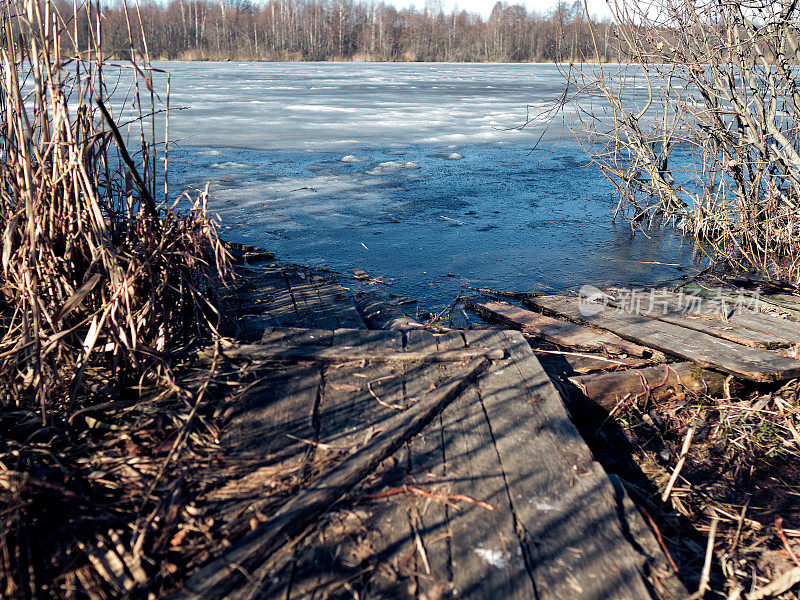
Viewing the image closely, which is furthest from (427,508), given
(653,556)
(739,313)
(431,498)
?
(739,313)

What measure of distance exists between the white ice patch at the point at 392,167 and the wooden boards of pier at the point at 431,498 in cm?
643

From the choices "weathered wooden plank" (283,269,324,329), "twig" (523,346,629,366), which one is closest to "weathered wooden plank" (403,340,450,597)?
"twig" (523,346,629,366)

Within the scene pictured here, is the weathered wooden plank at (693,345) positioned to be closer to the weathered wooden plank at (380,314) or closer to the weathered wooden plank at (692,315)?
the weathered wooden plank at (692,315)

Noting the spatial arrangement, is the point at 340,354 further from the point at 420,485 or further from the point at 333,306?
the point at 333,306

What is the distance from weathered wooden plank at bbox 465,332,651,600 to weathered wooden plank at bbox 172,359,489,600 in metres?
0.25

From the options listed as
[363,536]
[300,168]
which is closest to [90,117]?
[363,536]

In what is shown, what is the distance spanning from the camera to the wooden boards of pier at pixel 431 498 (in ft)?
5.36

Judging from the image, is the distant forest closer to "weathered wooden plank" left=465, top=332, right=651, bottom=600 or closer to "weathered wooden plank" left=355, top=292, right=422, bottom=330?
"weathered wooden plank" left=355, top=292, right=422, bottom=330

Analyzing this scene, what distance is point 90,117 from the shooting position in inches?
108

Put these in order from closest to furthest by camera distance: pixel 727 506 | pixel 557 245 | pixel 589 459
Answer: pixel 589 459 → pixel 727 506 → pixel 557 245

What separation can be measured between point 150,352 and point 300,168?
6.82 m

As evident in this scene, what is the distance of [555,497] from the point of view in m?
1.96

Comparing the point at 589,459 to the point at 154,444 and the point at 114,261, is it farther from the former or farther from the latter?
the point at 114,261

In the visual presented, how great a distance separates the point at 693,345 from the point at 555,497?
177 centimetres
